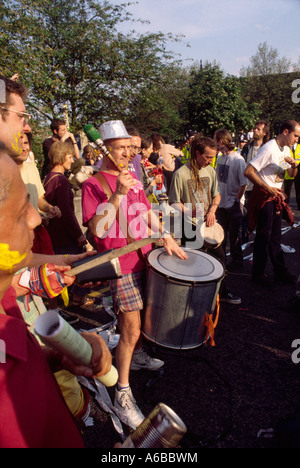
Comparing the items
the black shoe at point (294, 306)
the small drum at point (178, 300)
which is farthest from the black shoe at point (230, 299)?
the small drum at point (178, 300)

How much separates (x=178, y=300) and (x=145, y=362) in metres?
0.93

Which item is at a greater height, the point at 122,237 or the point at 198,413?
the point at 122,237

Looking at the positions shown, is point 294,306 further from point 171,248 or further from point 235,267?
point 171,248

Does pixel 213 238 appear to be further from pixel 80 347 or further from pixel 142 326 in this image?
pixel 80 347

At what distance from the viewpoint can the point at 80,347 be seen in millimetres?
1057

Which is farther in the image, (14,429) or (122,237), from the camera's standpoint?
(122,237)

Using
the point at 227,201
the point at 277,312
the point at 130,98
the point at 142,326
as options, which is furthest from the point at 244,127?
the point at 142,326

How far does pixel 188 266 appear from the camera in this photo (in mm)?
2592

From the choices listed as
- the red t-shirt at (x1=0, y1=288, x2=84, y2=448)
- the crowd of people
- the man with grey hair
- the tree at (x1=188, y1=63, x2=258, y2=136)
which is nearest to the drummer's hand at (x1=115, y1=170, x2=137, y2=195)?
the crowd of people

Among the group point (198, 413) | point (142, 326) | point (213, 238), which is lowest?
point (198, 413)

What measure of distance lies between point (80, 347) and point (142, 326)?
5.46 ft

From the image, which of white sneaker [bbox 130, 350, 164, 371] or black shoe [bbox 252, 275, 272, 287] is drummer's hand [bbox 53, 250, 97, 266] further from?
black shoe [bbox 252, 275, 272, 287]

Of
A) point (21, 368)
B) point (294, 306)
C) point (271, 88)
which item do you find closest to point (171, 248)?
point (21, 368)

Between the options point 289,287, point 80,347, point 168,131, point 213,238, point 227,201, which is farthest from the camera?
point 168,131
